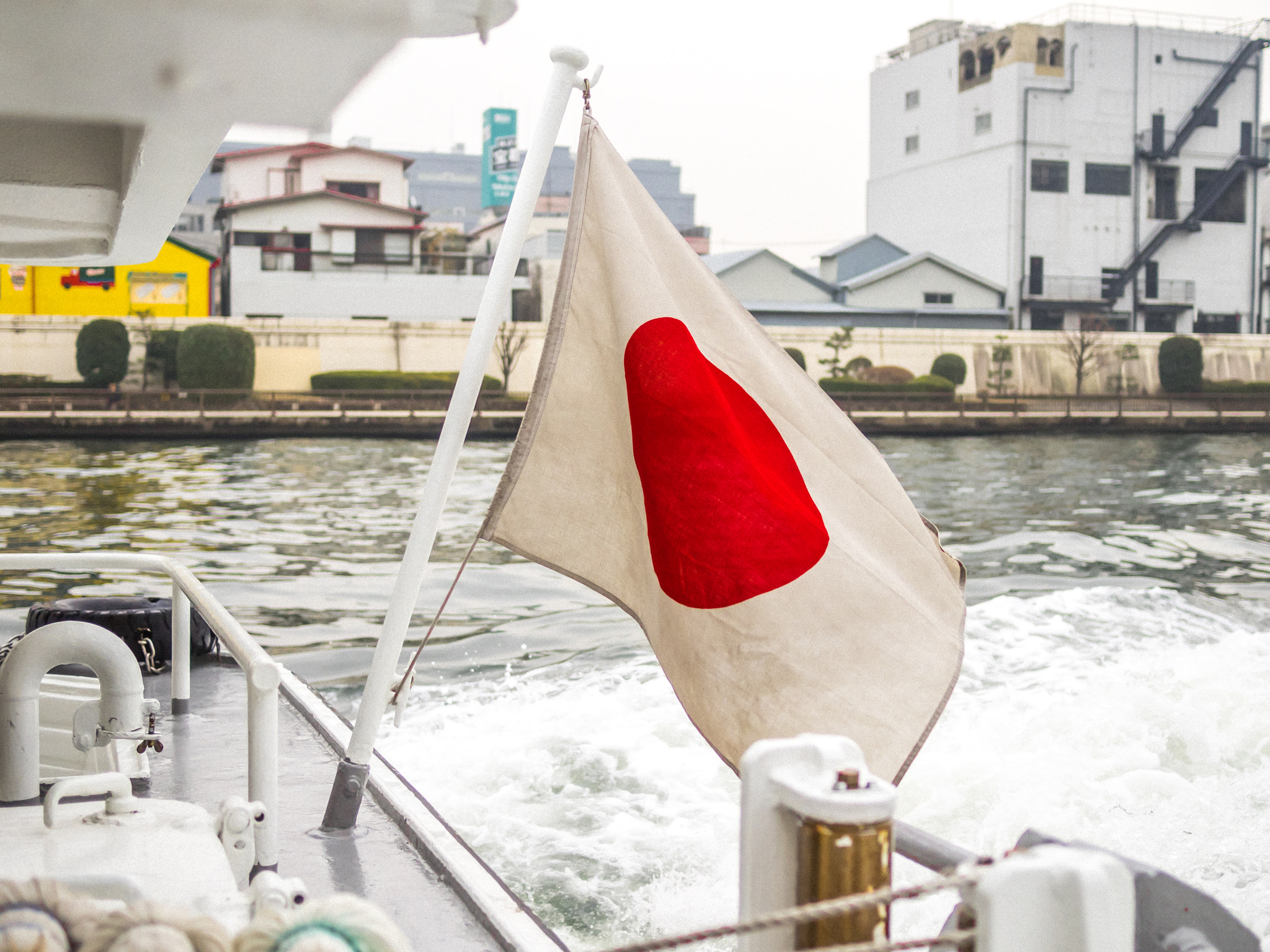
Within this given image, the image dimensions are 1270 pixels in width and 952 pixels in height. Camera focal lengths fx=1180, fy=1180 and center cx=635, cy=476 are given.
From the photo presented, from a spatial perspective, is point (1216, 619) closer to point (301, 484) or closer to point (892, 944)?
point (892, 944)

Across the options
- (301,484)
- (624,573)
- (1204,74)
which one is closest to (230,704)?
(624,573)

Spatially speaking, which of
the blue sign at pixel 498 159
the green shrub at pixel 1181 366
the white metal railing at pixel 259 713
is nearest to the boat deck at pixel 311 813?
the white metal railing at pixel 259 713

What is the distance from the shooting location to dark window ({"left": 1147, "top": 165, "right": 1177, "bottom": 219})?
43.4m

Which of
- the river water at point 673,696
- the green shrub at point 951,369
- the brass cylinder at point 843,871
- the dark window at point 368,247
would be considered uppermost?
the dark window at point 368,247

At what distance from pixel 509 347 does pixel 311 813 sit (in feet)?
108

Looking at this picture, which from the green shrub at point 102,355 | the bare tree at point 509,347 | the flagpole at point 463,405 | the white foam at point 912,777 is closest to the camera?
the flagpole at point 463,405

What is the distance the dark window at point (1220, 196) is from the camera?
43.9m

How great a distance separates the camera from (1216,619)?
395 inches

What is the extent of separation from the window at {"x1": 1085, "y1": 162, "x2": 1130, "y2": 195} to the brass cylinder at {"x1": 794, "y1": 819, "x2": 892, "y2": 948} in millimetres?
45255

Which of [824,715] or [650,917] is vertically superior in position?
[824,715]

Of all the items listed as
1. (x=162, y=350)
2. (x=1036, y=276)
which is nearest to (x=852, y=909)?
(x=162, y=350)

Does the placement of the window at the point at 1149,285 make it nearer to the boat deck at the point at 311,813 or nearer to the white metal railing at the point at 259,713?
the boat deck at the point at 311,813

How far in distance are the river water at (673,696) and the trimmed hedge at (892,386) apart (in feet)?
55.8

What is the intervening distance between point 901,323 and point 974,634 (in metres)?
33.5
